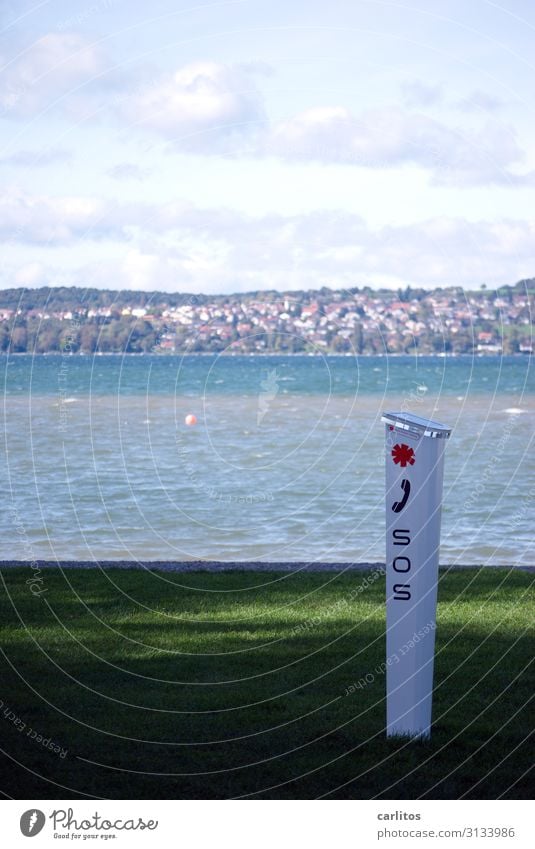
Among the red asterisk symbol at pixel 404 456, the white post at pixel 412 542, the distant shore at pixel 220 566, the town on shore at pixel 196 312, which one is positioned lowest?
the distant shore at pixel 220 566

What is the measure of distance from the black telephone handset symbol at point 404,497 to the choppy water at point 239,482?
17.1ft

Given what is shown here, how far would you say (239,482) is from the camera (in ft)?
79.2

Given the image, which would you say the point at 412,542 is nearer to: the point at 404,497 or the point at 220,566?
the point at 404,497

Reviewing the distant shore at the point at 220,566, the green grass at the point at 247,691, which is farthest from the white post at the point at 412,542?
the distant shore at the point at 220,566

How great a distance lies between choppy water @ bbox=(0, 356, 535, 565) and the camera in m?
14.6

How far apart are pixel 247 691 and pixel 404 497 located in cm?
192

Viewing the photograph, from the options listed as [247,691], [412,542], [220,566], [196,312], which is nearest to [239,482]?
[196,312]

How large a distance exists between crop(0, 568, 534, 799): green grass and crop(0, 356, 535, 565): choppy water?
2711 millimetres

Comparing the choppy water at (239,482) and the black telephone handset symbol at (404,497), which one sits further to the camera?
the choppy water at (239,482)

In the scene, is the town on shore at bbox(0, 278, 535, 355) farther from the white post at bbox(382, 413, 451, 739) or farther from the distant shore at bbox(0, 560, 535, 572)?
the white post at bbox(382, 413, 451, 739)

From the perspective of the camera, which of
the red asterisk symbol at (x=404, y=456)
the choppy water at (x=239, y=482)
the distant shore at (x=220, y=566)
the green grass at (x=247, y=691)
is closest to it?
the green grass at (x=247, y=691)

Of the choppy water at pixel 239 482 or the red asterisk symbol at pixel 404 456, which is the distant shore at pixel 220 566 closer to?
the choppy water at pixel 239 482

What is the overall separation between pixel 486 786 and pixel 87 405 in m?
48.5

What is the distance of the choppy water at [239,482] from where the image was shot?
14562mm
